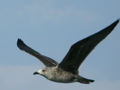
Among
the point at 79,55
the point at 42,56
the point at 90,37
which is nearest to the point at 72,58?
the point at 79,55

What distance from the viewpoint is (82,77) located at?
2167cm

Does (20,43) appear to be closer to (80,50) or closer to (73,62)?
(73,62)

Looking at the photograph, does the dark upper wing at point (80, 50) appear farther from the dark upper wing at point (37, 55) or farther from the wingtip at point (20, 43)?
the wingtip at point (20, 43)

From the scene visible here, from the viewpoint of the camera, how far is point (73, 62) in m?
21.5

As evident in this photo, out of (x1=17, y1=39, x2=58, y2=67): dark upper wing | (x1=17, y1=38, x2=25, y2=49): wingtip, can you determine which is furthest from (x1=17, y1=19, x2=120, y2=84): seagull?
(x1=17, y1=38, x2=25, y2=49): wingtip

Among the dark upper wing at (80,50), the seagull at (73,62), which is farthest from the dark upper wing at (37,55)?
the dark upper wing at (80,50)

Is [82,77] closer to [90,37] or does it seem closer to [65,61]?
[65,61]

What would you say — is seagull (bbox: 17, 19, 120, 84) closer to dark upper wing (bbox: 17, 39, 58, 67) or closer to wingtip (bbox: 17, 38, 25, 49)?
dark upper wing (bbox: 17, 39, 58, 67)

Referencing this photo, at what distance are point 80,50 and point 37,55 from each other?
15.7ft

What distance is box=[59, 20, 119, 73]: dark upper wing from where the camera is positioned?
19625 mm

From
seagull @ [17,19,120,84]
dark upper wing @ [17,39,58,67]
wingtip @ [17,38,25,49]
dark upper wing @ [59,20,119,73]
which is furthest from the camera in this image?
wingtip @ [17,38,25,49]

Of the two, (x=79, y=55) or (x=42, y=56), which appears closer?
(x=79, y=55)

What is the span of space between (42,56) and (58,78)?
3.17 meters

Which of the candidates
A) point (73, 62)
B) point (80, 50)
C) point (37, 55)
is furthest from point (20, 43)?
point (80, 50)
